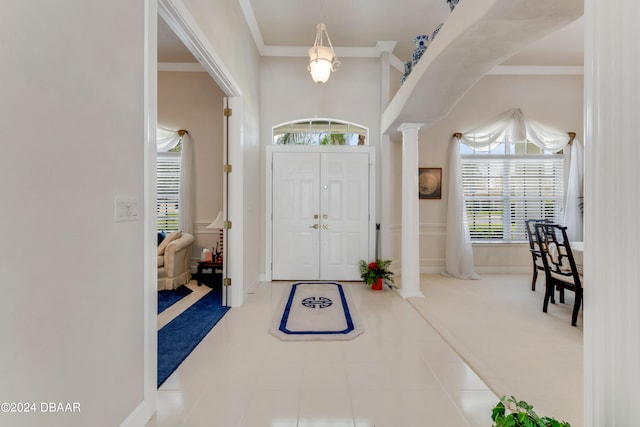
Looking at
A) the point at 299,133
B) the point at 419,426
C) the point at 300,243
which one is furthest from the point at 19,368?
the point at 299,133

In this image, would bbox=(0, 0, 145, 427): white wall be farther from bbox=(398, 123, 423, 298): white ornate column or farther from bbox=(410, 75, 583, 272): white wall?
bbox=(410, 75, 583, 272): white wall

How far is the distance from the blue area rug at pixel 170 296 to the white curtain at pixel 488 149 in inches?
174

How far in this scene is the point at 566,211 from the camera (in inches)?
208

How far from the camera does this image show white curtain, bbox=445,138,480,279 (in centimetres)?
514

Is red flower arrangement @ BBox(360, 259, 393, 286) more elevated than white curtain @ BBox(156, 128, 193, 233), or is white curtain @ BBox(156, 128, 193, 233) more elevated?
white curtain @ BBox(156, 128, 193, 233)

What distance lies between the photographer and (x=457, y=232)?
5195 millimetres

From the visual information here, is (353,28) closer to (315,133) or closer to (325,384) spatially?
(315,133)

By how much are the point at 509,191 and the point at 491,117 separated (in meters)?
1.43

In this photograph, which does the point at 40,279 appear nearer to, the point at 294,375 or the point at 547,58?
the point at 294,375

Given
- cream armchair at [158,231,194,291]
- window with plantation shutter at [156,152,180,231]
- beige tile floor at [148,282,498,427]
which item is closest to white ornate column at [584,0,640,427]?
beige tile floor at [148,282,498,427]

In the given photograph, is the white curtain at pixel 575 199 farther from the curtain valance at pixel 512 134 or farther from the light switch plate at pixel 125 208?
the light switch plate at pixel 125 208

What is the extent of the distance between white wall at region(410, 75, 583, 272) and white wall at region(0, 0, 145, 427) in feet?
16.2

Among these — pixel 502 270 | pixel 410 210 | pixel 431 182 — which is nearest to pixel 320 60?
pixel 410 210

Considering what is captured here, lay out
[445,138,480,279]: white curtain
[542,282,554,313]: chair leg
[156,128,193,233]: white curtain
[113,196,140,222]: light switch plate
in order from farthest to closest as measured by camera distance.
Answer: [156,128,193,233]: white curtain < [445,138,480,279]: white curtain < [542,282,554,313]: chair leg < [113,196,140,222]: light switch plate
